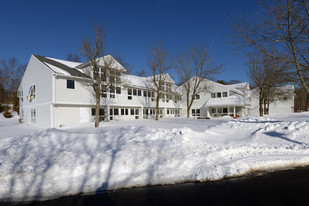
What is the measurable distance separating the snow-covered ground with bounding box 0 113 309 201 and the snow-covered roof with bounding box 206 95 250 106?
21886mm

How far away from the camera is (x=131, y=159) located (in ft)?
20.0

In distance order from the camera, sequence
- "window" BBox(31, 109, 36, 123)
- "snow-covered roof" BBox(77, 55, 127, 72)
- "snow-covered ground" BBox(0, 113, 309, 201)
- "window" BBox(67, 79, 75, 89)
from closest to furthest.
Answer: "snow-covered ground" BBox(0, 113, 309, 201), "snow-covered roof" BBox(77, 55, 127, 72), "window" BBox(67, 79, 75, 89), "window" BBox(31, 109, 36, 123)

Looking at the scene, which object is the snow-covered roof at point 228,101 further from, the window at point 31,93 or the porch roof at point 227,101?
the window at point 31,93

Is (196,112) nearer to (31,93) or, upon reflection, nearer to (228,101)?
(228,101)

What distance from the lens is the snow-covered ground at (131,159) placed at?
4.91 meters

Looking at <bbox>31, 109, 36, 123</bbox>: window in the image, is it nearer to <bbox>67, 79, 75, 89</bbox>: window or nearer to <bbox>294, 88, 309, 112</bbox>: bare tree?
<bbox>67, 79, 75, 89</bbox>: window

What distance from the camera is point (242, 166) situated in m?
5.73

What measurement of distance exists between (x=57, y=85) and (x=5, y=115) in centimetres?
2479

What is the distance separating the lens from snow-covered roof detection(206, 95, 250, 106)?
98.0 ft

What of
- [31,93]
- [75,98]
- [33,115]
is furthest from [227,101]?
[31,93]

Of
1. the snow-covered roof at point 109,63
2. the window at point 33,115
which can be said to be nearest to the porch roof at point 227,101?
the snow-covered roof at point 109,63

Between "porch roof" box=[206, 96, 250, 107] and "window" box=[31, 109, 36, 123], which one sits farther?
"porch roof" box=[206, 96, 250, 107]

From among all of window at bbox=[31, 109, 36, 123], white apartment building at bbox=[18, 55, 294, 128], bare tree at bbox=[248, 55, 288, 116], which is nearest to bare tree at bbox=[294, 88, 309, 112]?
bare tree at bbox=[248, 55, 288, 116]

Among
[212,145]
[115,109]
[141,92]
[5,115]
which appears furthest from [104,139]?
[5,115]
